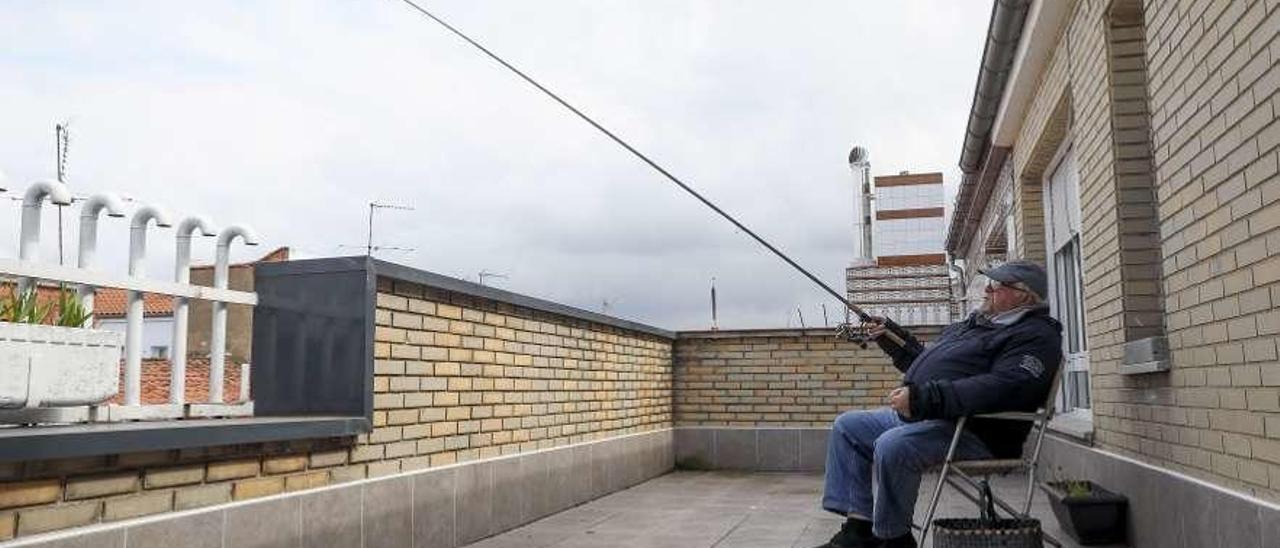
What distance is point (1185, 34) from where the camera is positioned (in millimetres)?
3164

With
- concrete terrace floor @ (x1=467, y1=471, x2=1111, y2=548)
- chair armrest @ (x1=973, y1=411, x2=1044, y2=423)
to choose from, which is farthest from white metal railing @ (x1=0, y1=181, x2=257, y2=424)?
chair armrest @ (x1=973, y1=411, x2=1044, y2=423)

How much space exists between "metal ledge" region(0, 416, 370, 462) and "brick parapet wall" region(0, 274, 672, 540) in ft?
0.20

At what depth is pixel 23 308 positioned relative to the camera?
104 inches

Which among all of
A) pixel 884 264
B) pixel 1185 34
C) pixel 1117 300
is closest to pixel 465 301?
pixel 1117 300

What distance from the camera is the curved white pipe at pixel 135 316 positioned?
316 centimetres

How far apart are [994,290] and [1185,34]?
1.10 m

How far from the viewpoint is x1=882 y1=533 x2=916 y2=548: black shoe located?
3420 mm

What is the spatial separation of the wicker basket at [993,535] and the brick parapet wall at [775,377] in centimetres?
587

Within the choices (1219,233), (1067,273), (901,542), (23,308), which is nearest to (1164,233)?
(1219,233)

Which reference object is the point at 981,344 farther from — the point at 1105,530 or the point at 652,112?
the point at 652,112

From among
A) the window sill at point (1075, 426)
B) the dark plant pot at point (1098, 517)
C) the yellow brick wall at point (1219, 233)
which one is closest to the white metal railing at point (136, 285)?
the yellow brick wall at point (1219, 233)

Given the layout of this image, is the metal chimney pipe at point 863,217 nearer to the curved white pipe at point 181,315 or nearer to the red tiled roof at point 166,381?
the red tiled roof at point 166,381

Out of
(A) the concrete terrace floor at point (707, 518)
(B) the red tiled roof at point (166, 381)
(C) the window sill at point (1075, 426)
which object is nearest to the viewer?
(B) the red tiled roof at point (166, 381)

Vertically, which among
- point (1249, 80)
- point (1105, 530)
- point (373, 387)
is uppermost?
point (1249, 80)
